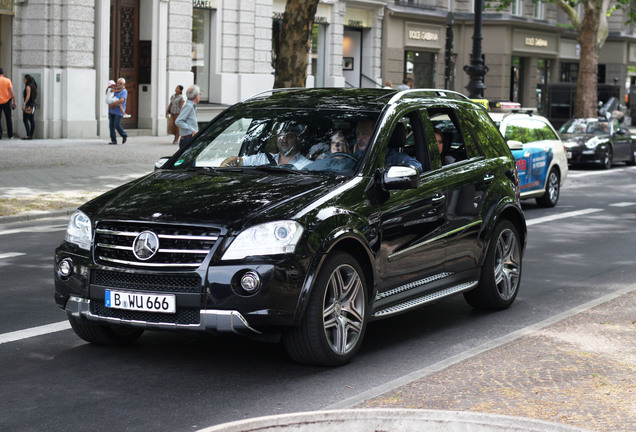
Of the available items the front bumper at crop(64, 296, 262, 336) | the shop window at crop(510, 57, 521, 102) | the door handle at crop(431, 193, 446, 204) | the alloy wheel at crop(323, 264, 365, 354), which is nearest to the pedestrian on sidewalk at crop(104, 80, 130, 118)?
the door handle at crop(431, 193, 446, 204)

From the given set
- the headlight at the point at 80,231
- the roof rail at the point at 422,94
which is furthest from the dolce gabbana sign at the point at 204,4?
the headlight at the point at 80,231

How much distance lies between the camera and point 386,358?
7211mm

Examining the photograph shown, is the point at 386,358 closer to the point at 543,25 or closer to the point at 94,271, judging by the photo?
the point at 94,271

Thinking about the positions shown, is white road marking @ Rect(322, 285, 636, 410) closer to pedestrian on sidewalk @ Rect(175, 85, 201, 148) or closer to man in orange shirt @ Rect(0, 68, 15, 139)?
pedestrian on sidewalk @ Rect(175, 85, 201, 148)

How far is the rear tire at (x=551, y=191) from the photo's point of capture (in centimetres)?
1855

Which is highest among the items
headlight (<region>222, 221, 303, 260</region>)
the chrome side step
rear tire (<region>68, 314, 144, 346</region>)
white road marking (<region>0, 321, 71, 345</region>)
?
headlight (<region>222, 221, 303, 260</region>)

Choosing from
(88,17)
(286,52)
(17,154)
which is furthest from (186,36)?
(286,52)

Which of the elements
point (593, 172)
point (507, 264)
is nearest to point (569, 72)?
point (593, 172)

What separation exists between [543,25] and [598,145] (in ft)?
78.3

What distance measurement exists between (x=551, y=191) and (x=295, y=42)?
571cm

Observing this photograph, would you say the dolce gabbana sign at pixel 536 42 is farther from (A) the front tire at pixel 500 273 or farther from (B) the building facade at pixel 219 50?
(A) the front tire at pixel 500 273

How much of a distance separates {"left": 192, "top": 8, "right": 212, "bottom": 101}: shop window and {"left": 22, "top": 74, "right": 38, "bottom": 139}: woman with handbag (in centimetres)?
743

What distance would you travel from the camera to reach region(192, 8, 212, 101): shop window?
33812 mm

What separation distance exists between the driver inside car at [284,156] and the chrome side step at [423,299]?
1124mm
